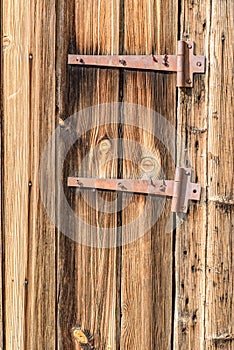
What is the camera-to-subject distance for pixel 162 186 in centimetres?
203

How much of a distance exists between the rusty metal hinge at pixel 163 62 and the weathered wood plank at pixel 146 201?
0.08ft

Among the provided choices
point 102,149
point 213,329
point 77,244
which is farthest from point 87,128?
point 213,329

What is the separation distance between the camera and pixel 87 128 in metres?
2.07

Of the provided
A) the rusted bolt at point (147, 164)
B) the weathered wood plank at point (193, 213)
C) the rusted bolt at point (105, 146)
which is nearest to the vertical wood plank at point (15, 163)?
the rusted bolt at point (105, 146)

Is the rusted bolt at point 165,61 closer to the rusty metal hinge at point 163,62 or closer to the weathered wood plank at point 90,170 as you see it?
the rusty metal hinge at point 163,62

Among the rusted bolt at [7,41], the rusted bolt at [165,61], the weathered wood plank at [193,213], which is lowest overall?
the weathered wood plank at [193,213]

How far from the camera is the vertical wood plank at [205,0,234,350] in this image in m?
1.96

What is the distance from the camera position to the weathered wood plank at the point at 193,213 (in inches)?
78.1

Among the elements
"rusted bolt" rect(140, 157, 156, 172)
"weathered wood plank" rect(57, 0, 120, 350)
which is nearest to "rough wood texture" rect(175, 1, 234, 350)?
"rusted bolt" rect(140, 157, 156, 172)

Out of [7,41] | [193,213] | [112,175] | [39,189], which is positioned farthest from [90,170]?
[7,41]

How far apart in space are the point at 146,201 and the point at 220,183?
0.25 metres

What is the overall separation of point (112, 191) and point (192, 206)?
0.27 meters

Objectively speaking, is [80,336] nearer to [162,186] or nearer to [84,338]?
[84,338]

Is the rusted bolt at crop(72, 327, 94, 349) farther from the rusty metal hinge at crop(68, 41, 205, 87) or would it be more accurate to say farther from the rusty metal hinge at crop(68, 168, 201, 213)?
the rusty metal hinge at crop(68, 41, 205, 87)
